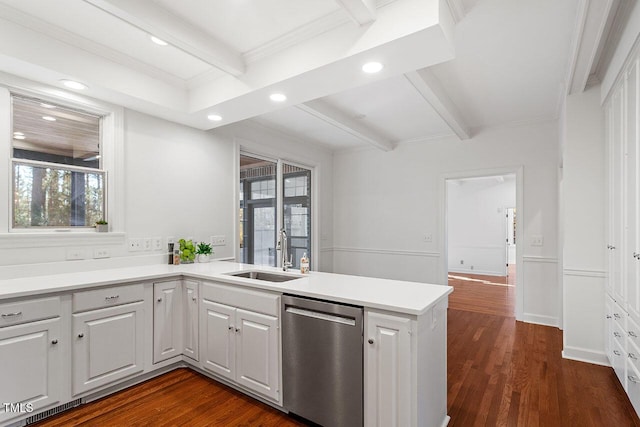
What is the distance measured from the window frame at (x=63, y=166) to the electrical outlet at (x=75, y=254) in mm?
60

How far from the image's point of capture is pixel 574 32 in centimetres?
220

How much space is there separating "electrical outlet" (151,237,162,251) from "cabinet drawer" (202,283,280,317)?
3.17 feet

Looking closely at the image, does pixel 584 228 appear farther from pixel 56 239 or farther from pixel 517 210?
pixel 56 239

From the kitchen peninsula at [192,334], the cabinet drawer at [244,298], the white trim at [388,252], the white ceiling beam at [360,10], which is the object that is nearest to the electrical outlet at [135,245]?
the kitchen peninsula at [192,334]

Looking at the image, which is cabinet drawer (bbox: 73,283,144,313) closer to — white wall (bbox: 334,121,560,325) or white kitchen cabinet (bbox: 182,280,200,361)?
white kitchen cabinet (bbox: 182,280,200,361)

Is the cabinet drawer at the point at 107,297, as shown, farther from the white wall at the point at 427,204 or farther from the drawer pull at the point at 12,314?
the white wall at the point at 427,204

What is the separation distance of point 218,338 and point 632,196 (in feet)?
10.2

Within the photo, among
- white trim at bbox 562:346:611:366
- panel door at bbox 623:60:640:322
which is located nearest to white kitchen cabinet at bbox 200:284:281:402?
panel door at bbox 623:60:640:322

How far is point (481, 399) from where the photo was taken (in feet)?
7.80

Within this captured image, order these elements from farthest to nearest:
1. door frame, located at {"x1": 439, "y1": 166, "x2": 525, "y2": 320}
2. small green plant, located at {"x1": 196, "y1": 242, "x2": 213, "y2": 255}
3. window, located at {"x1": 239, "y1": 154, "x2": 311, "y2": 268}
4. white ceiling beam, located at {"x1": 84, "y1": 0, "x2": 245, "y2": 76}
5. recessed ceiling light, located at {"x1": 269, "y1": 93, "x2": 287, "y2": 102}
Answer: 1. window, located at {"x1": 239, "y1": 154, "x2": 311, "y2": 268}
2. door frame, located at {"x1": 439, "y1": 166, "x2": 525, "y2": 320}
3. small green plant, located at {"x1": 196, "y1": 242, "x2": 213, "y2": 255}
4. recessed ceiling light, located at {"x1": 269, "y1": 93, "x2": 287, "y2": 102}
5. white ceiling beam, located at {"x1": 84, "y1": 0, "x2": 245, "y2": 76}

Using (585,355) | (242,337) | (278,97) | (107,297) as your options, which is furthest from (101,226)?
(585,355)

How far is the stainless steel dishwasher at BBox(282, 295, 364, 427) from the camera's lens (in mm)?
1819

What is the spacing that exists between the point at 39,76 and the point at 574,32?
3.95 meters

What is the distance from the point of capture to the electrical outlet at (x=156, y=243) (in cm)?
327
